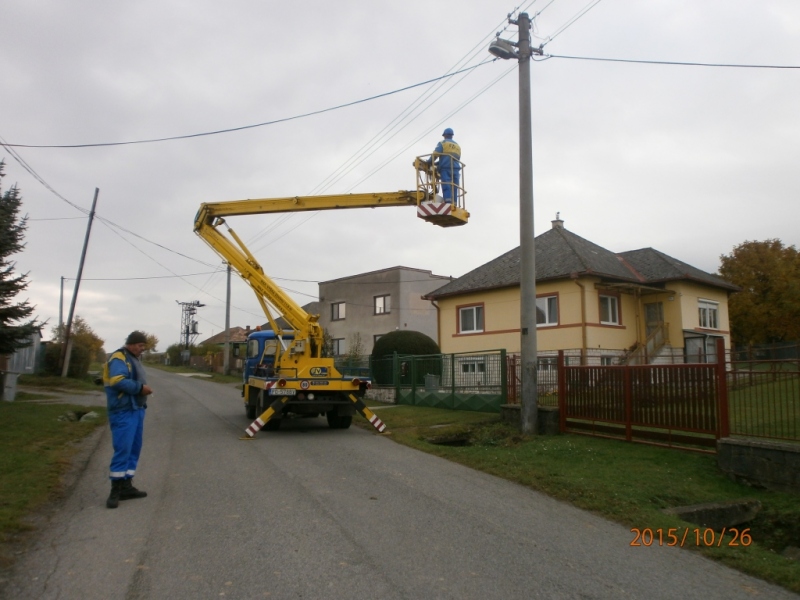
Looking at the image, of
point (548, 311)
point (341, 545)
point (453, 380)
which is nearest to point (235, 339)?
point (548, 311)

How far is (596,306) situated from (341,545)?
19301 mm

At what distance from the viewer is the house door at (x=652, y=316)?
81.7 feet

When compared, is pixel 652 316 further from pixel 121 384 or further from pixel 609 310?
pixel 121 384

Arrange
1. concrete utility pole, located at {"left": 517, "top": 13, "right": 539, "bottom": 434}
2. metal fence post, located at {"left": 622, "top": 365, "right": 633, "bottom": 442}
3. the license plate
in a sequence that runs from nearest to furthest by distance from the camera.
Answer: metal fence post, located at {"left": 622, "top": 365, "right": 633, "bottom": 442} → concrete utility pole, located at {"left": 517, "top": 13, "right": 539, "bottom": 434} → the license plate

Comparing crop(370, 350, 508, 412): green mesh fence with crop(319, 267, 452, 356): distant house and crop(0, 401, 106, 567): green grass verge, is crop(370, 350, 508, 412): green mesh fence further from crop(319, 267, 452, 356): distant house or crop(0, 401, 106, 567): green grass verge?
crop(319, 267, 452, 356): distant house

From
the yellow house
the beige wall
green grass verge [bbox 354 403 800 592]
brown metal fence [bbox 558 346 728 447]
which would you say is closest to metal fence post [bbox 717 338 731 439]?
brown metal fence [bbox 558 346 728 447]

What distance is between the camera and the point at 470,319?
89.7 feet

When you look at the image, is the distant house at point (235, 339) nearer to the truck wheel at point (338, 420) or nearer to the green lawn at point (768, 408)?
the truck wheel at point (338, 420)

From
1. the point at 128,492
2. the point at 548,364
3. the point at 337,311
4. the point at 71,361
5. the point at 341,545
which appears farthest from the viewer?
the point at 337,311

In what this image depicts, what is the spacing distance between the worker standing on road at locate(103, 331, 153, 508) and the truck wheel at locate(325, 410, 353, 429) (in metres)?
6.84

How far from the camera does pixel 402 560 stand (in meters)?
5.10

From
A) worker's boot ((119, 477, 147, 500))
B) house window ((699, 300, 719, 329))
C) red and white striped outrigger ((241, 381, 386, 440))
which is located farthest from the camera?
house window ((699, 300, 719, 329))

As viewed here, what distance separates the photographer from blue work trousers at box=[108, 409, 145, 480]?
22.6ft
